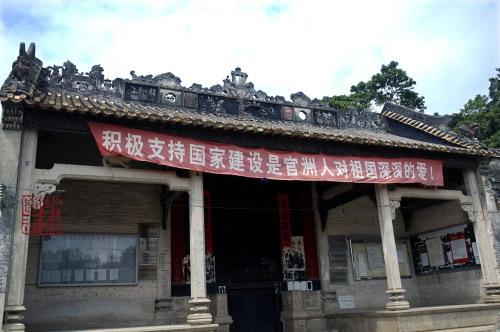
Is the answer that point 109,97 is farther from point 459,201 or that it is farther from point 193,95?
point 459,201

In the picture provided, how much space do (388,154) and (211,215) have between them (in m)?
4.28

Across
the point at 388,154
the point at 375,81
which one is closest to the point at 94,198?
the point at 388,154

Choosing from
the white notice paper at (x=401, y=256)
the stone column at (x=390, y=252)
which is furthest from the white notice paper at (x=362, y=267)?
the stone column at (x=390, y=252)

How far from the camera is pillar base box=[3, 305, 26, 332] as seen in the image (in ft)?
22.1

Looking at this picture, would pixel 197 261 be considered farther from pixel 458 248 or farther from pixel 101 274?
pixel 458 248

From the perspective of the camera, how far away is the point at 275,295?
11.5 metres

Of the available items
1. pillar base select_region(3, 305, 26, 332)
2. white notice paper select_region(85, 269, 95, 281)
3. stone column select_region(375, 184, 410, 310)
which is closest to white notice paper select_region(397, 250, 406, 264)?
stone column select_region(375, 184, 410, 310)

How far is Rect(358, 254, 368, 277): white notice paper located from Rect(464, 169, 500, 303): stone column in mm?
2789

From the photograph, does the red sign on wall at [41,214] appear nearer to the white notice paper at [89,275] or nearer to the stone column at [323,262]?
the white notice paper at [89,275]

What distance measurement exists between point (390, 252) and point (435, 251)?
3403 mm

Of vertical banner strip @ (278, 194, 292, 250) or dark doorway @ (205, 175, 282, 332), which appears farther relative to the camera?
vertical banner strip @ (278, 194, 292, 250)

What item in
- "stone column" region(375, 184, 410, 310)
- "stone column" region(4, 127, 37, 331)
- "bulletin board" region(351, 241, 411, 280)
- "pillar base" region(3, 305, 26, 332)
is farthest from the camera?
"bulletin board" region(351, 241, 411, 280)

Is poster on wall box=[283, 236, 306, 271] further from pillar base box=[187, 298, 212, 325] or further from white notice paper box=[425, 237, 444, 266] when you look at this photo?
pillar base box=[187, 298, 212, 325]

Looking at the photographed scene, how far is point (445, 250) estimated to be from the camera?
1248cm
